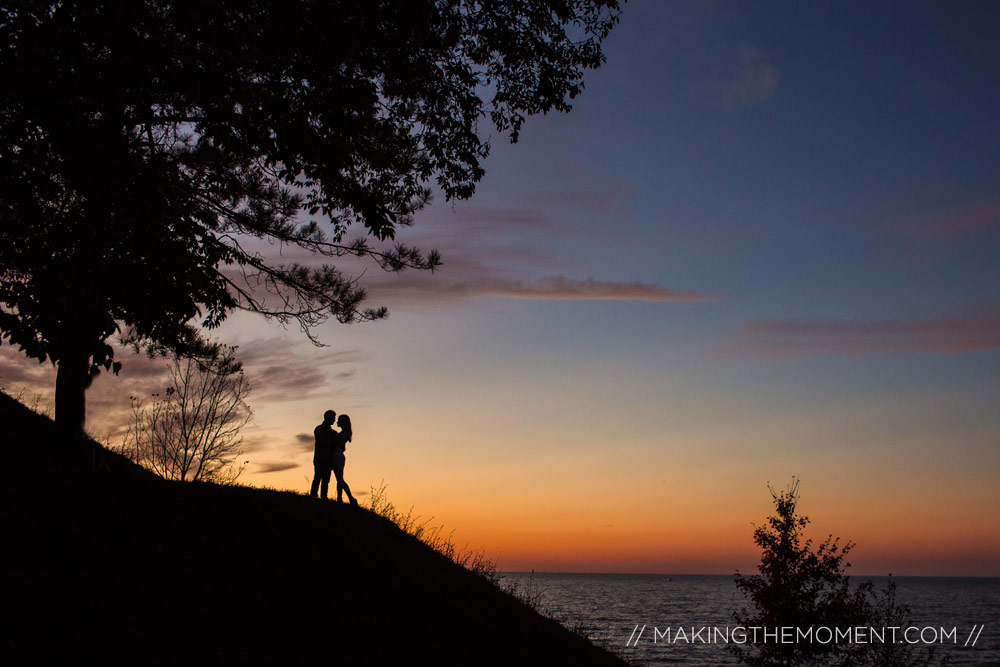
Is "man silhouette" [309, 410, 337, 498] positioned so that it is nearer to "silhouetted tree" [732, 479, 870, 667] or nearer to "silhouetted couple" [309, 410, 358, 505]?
"silhouetted couple" [309, 410, 358, 505]

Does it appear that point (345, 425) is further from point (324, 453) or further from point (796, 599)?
point (796, 599)

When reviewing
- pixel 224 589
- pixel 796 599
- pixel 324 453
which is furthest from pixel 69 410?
pixel 796 599

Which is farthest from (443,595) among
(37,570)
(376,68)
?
(376,68)

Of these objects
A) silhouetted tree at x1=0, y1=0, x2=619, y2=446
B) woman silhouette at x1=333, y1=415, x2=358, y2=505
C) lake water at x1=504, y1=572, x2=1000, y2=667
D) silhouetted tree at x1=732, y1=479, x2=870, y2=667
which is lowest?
lake water at x1=504, y1=572, x2=1000, y2=667

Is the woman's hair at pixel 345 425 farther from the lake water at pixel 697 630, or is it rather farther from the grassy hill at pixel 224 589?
the lake water at pixel 697 630

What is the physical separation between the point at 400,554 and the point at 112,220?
27.3 feet

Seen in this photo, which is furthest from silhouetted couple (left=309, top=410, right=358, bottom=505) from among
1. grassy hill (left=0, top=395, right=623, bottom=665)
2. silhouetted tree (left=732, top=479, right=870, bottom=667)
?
silhouetted tree (left=732, top=479, right=870, bottom=667)

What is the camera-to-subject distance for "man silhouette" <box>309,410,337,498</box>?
1555cm

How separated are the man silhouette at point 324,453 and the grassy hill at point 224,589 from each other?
4.38 feet

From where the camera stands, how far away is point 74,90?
8.89 m

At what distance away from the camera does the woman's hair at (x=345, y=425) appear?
15.5 meters

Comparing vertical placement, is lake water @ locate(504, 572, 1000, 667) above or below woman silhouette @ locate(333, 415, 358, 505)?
below

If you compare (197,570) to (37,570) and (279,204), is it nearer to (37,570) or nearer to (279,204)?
(37,570)

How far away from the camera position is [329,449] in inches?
621
